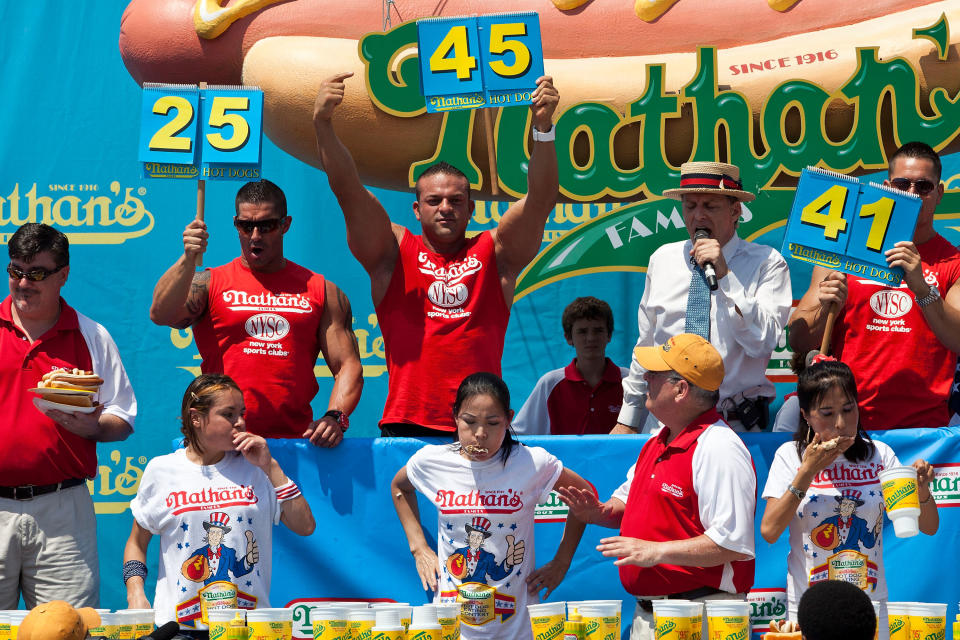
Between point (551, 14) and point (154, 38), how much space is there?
207 cm

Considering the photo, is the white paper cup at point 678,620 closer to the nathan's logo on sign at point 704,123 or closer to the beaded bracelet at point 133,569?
the beaded bracelet at point 133,569

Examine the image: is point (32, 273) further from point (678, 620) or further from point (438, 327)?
point (678, 620)

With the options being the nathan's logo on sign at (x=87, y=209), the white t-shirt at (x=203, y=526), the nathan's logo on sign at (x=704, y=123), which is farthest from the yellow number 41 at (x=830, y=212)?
the nathan's logo on sign at (x=87, y=209)

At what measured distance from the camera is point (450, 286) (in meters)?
4.61

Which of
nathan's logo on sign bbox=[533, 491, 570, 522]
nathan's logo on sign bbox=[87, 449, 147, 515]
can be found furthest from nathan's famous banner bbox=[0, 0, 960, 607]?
nathan's logo on sign bbox=[533, 491, 570, 522]

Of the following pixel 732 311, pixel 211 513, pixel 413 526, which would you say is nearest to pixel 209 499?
pixel 211 513

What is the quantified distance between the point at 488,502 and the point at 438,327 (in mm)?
978

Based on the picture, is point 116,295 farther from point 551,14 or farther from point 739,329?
point 739,329

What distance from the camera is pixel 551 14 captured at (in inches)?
246

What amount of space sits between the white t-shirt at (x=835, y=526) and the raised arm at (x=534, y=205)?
4.32 feet

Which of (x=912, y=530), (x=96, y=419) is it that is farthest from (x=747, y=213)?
(x=96, y=419)

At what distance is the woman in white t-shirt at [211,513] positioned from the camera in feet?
12.3

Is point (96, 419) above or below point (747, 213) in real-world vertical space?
→ below

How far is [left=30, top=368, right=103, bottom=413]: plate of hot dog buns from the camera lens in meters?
4.29
